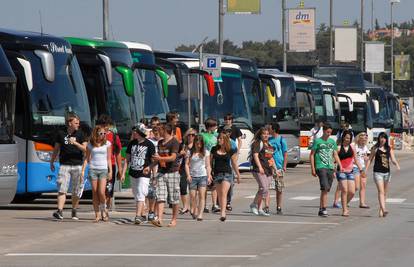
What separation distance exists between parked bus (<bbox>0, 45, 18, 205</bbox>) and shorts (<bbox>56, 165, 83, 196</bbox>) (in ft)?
4.99

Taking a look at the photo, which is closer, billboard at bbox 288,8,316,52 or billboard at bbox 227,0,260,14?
billboard at bbox 227,0,260,14

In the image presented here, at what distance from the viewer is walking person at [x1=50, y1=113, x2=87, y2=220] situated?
73.4 feet

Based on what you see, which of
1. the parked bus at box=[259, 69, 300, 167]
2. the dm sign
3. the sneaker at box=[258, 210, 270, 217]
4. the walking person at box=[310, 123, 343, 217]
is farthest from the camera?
the parked bus at box=[259, 69, 300, 167]

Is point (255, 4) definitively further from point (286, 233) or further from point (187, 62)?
point (286, 233)

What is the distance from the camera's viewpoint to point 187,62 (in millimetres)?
36656

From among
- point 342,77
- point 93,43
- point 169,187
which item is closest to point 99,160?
point 169,187

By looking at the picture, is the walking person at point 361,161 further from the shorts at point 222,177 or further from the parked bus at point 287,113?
the parked bus at point 287,113

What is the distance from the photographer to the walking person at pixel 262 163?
24.5 metres

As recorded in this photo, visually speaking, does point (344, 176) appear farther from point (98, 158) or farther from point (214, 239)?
point (214, 239)

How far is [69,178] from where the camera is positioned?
22.4m

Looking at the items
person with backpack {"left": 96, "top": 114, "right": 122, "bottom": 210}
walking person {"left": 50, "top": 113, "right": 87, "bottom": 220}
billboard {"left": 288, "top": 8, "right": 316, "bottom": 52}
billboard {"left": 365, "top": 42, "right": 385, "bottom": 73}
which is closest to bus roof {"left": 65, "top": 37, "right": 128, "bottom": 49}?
person with backpack {"left": 96, "top": 114, "right": 122, "bottom": 210}

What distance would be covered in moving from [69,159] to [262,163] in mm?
3997

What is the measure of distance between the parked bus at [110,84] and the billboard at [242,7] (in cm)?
1925

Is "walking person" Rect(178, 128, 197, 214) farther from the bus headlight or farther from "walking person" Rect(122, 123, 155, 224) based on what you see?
the bus headlight
